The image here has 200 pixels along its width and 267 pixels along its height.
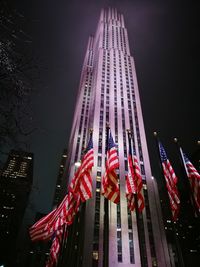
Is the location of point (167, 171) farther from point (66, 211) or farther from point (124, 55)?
point (124, 55)

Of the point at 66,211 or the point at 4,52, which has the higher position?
the point at 4,52

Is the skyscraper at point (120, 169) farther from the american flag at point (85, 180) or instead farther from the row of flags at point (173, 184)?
the row of flags at point (173, 184)

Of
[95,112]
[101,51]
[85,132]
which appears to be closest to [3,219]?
[85,132]

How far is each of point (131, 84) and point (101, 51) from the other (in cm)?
2171

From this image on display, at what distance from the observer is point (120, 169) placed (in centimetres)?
5103

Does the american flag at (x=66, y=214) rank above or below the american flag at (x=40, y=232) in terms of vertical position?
above

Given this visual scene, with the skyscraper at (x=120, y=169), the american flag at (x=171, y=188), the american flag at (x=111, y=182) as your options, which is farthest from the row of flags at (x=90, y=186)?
the american flag at (x=171, y=188)

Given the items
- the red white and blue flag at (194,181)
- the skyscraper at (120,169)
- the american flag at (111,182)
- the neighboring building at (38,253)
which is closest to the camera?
the american flag at (111,182)

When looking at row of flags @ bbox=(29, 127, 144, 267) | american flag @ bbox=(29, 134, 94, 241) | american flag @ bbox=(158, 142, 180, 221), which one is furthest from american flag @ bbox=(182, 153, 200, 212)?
american flag @ bbox=(29, 134, 94, 241)

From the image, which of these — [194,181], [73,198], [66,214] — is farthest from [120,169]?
[194,181]

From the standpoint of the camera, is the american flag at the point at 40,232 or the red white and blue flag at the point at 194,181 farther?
the american flag at the point at 40,232

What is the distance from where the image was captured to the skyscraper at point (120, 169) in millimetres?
37188

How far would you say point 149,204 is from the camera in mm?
48250

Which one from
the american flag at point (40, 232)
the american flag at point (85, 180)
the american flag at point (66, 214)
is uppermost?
the american flag at point (85, 180)
